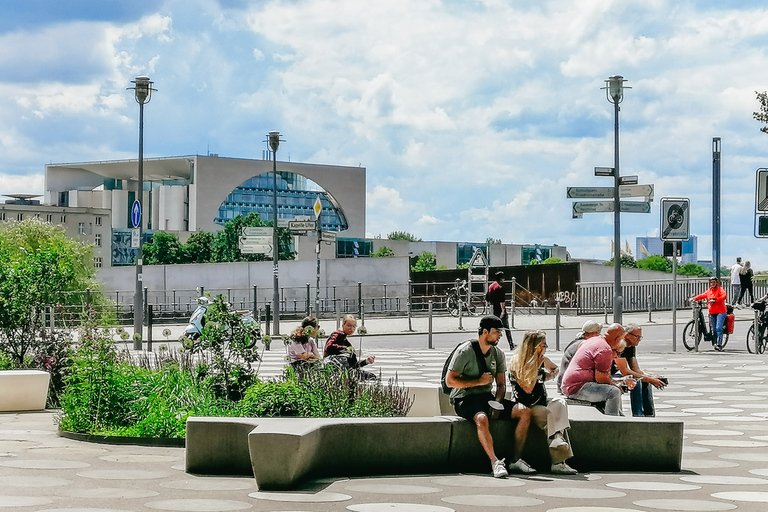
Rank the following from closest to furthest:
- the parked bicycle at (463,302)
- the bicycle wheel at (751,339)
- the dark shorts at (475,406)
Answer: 1. the dark shorts at (475,406)
2. the bicycle wheel at (751,339)
3. the parked bicycle at (463,302)

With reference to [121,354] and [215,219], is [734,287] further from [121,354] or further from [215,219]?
[215,219]

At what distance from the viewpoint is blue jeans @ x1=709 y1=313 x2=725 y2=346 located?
949 inches

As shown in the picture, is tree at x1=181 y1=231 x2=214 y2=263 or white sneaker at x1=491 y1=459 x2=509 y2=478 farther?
tree at x1=181 y1=231 x2=214 y2=263

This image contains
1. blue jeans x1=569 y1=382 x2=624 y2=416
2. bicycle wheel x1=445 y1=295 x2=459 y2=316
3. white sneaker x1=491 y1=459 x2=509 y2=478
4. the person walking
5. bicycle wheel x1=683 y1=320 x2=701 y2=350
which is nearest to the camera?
white sneaker x1=491 y1=459 x2=509 y2=478

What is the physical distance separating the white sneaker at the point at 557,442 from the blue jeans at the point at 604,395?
1.73 m

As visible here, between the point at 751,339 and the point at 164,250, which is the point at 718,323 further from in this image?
the point at 164,250

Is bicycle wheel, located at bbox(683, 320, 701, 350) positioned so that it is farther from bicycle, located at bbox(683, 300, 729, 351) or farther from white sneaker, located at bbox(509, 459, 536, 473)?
white sneaker, located at bbox(509, 459, 536, 473)

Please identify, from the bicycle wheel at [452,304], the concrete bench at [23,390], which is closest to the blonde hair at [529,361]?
the concrete bench at [23,390]

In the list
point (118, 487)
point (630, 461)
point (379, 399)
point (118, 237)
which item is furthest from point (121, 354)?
point (118, 237)

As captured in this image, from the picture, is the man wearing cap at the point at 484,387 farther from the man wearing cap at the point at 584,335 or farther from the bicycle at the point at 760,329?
the bicycle at the point at 760,329

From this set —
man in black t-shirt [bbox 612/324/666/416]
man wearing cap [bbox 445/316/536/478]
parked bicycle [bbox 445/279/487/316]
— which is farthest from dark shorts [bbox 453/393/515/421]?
parked bicycle [bbox 445/279/487/316]

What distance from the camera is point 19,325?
53.9ft

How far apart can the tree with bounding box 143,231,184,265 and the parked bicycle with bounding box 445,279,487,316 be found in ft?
306

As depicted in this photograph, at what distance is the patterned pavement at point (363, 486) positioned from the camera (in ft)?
24.2
